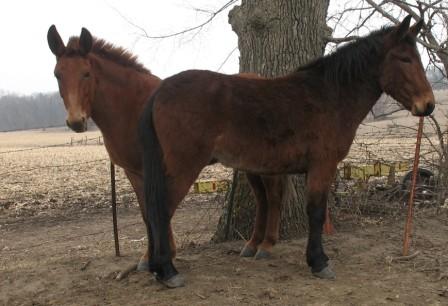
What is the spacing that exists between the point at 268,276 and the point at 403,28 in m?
2.71

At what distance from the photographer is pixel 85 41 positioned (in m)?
4.38

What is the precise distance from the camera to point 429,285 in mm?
3918

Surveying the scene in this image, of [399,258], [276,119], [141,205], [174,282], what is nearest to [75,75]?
[141,205]

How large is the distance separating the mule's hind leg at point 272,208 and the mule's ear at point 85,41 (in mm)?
2344

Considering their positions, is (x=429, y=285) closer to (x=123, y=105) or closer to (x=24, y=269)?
(x=123, y=105)

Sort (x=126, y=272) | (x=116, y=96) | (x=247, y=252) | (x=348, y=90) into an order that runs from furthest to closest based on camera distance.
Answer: (x=247, y=252)
(x=116, y=96)
(x=126, y=272)
(x=348, y=90)

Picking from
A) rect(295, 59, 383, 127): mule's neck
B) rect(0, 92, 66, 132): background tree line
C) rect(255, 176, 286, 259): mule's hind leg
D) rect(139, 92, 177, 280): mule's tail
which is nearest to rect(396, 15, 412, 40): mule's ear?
rect(295, 59, 383, 127): mule's neck

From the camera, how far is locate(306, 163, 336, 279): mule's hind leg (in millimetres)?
4086

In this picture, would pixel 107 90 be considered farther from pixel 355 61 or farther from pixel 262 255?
pixel 355 61

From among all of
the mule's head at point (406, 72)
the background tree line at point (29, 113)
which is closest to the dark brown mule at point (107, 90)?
the mule's head at point (406, 72)

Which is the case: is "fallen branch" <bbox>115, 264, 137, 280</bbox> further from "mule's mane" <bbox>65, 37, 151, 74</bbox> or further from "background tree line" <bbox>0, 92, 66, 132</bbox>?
"background tree line" <bbox>0, 92, 66, 132</bbox>

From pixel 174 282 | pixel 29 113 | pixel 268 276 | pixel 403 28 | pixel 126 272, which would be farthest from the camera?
pixel 29 113

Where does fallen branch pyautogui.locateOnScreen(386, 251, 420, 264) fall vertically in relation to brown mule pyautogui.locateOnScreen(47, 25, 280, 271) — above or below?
below

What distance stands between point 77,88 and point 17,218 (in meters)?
6.92
